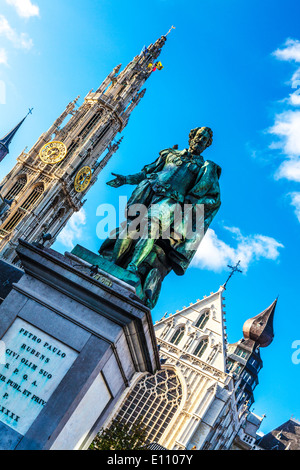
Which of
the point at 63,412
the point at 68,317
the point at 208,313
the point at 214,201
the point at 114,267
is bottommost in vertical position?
the point at 63,412

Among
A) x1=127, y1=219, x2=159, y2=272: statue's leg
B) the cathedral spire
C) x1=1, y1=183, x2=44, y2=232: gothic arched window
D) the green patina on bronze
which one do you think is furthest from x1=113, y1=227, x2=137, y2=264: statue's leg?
the cathedral spire

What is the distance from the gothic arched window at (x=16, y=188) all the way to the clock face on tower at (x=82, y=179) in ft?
20.9

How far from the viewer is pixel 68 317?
5.59 metres

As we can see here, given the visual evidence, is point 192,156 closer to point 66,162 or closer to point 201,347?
point 201,347

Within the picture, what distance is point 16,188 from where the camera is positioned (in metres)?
66.8

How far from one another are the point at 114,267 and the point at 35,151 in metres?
66.1

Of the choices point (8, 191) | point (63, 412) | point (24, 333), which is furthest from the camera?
point (8, 191)

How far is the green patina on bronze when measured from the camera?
7.22 m

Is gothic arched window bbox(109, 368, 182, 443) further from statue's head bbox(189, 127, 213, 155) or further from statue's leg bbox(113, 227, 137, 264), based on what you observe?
statue's leg bbox(113, 227, 137, 264)

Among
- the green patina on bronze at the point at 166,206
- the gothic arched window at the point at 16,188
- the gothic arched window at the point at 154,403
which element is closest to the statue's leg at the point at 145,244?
the green patina on bronze at the point at 166,206

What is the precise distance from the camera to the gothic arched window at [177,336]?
40575 millimetres

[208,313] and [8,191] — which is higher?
[8,191]

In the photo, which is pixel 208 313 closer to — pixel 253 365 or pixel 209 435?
pixel 209 435

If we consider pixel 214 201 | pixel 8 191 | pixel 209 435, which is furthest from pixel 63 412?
pixel 8 191
